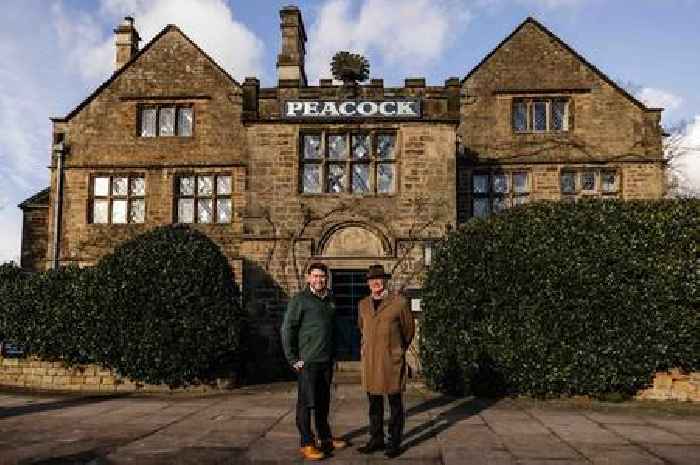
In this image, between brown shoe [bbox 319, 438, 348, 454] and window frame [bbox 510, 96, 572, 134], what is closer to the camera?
brown shoe [bbox 319, 438, 348, 454]

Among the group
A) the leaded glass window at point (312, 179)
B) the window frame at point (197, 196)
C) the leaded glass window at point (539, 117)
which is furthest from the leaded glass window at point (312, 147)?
the leaded glass window at point (539, 117)

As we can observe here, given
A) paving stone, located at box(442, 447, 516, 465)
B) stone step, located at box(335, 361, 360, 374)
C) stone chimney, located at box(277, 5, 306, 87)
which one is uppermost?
stone chimney, located at box(277, 5, 306, 87)

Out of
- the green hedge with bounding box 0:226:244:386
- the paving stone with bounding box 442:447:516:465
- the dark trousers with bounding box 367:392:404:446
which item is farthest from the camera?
the green hedge with bounding box 0:226:244:386

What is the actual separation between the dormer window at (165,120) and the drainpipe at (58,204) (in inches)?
99.6

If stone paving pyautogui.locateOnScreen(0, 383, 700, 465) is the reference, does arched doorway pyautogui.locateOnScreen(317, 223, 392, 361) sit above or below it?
above

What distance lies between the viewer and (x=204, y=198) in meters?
20.4

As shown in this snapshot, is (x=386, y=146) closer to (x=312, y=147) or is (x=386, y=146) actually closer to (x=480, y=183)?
(x=312, y=147)

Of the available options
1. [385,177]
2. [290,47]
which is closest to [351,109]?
[385,177]

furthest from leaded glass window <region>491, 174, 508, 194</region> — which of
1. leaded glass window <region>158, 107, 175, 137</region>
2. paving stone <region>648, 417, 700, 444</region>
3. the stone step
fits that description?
paving stone <region>648, 417, 700, 444</region>

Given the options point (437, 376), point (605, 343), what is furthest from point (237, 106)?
point (605, 343)

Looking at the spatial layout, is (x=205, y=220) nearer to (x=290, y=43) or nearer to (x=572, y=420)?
(x=290, y=43)

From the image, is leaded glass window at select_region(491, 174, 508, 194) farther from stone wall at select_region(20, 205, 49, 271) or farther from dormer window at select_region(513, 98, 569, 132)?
stone wall at select_region(20, 205, 49, 271)

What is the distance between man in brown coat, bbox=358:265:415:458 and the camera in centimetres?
664

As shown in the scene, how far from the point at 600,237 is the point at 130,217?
14578mm
